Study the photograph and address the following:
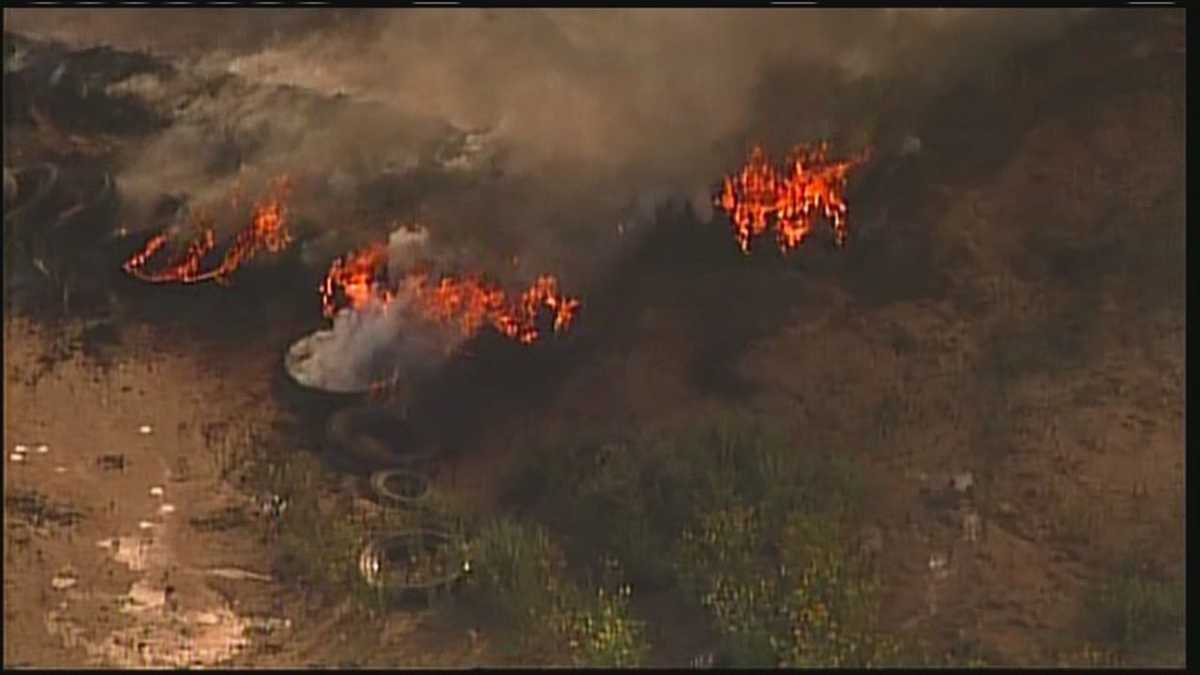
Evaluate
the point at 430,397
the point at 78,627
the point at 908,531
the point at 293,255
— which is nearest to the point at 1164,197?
the point at 908,531

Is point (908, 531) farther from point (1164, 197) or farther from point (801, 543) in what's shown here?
point (1164, 197)

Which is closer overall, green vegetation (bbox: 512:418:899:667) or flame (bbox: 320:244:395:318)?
green vegetation (bbox: 512:418:899:667)

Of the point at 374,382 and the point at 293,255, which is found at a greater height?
the point at 293,255

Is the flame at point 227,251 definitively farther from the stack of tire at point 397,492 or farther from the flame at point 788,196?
the flame at point 788,196

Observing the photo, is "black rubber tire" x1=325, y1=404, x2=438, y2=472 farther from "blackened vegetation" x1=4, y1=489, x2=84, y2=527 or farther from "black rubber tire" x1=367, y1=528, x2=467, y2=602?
"blackened vegetation" x1=4, y1=489, x2=84, y2=527

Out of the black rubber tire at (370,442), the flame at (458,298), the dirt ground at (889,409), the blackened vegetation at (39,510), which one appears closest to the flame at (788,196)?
the dirt ground at (889,409)

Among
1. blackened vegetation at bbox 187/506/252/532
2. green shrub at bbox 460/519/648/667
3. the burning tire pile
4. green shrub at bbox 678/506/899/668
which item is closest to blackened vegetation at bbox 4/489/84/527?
blackened vegetation at bbox 187/506/252/532

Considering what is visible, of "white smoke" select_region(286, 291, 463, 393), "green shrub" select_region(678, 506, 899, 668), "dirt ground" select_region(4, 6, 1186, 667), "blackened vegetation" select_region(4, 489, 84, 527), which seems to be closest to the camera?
"green shrub" select_region(678, 506, 899, 668)
